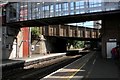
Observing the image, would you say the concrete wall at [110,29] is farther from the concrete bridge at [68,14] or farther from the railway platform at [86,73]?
the railway platform at [86,73]

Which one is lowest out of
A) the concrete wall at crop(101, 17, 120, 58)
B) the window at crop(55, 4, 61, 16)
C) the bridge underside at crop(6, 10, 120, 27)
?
the concrete wall at crop(101, 17, 120, 58)

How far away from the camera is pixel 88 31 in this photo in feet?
244

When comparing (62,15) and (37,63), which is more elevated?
(62,15)

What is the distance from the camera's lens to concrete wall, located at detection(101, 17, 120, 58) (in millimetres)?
40781

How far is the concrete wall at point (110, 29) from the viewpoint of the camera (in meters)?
40.8

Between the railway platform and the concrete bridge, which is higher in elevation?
the concrete bridge

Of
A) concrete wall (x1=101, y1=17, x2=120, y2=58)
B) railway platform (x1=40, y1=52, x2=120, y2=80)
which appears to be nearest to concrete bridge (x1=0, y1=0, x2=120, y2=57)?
concrete wall (x1=101, y1=17, x2=120, y2=58)

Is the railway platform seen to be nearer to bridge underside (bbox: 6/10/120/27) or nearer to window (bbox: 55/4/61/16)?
bridge underside (bbox: 6/10/120/27)

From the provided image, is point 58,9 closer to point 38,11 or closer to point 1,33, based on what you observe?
point 38,11

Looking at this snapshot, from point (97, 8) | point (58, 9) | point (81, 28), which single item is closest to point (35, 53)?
point (81, 28)

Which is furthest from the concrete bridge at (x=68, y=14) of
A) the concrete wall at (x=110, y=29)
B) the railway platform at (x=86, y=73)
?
the railway platform at (x=86, y=73)

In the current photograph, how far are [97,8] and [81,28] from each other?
36.6m

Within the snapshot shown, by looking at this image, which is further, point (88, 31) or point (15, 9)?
point (88, 31)

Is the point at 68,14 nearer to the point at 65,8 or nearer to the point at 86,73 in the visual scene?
the point at 65,8
